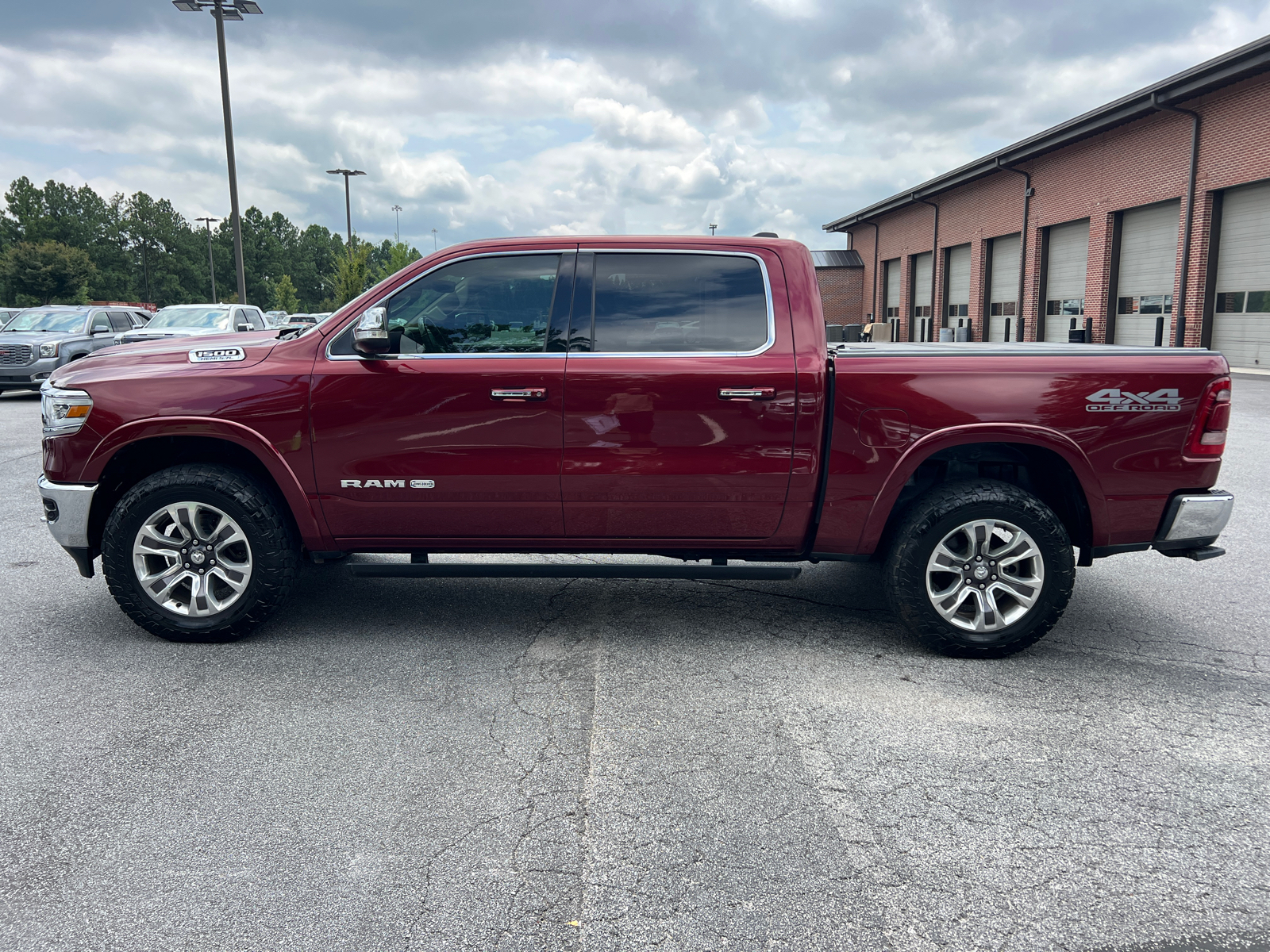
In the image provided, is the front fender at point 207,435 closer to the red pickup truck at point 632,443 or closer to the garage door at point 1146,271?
the red pickup truck at point 632,443

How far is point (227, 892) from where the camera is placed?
2.68 metres

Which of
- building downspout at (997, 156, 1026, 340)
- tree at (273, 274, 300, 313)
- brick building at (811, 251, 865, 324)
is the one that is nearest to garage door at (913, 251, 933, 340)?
brick building at (811, 251, 865, 324)

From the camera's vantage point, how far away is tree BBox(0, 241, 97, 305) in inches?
3051

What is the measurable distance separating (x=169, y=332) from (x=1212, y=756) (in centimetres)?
1904

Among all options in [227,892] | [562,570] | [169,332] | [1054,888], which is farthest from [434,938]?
[169,332]

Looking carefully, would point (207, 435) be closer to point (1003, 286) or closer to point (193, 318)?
point (193, 318)

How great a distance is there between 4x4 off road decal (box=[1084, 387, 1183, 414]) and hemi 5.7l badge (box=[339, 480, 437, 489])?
10.3 feet

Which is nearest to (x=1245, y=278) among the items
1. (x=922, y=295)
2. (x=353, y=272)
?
(x=922, y=295)

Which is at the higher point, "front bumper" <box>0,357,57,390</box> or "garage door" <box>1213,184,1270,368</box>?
"garage door" <box>1213,184,1270,368</box>

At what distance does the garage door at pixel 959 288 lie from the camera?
38.2 m

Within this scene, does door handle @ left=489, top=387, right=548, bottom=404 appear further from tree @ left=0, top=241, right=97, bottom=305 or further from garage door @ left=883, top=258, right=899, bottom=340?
tree @ left=0, top=241, right=97, bottom=305

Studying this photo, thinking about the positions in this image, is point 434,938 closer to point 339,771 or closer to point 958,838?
point 339,771

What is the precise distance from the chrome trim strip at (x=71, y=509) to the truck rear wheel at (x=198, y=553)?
0.14m

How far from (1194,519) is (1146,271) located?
84.5ft
